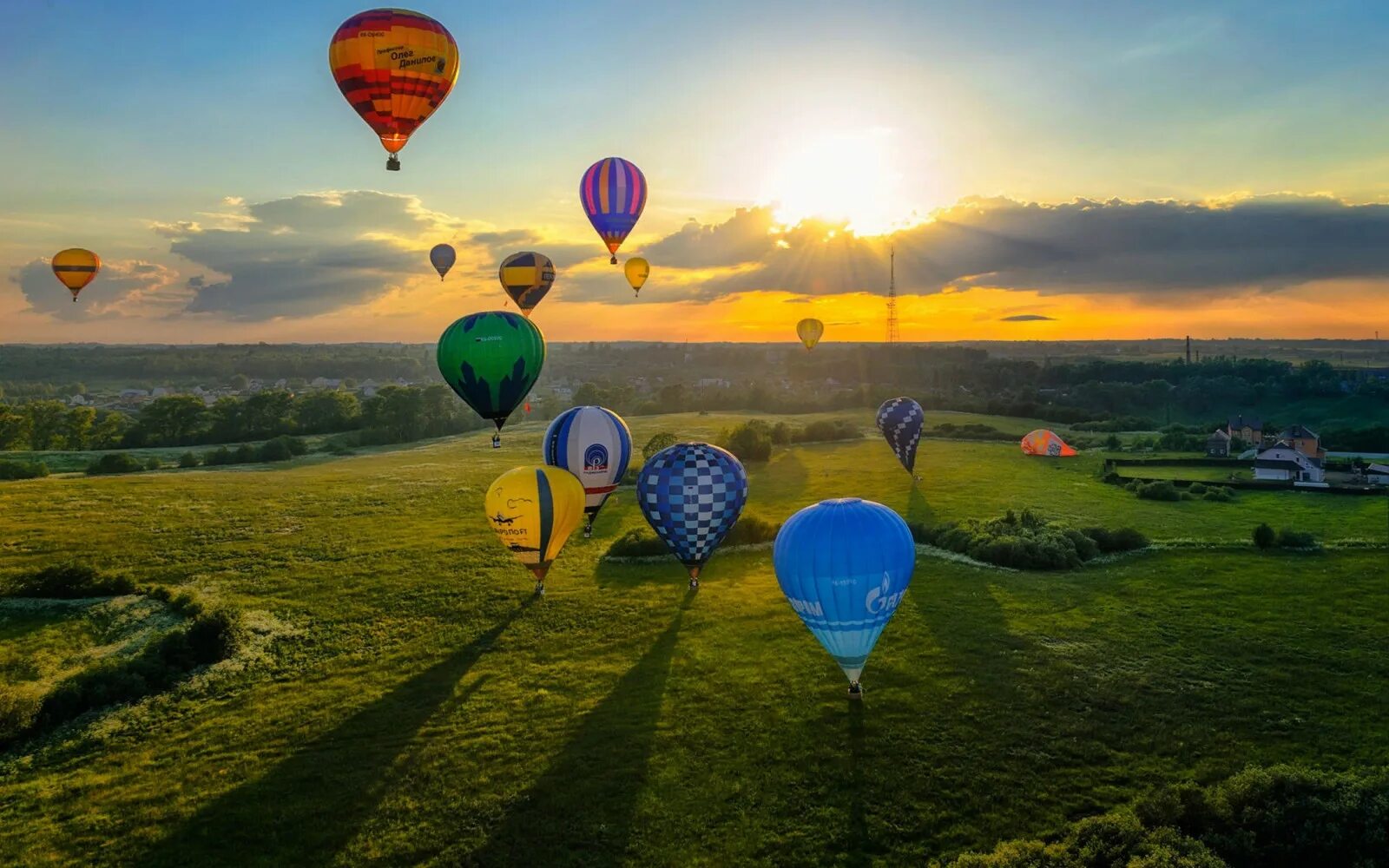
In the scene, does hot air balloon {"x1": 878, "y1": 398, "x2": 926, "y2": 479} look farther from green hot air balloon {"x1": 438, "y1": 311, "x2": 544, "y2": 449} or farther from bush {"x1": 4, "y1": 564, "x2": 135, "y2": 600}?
bush {"x1": 4, "y1": 564, "x2": 135, "y2": 600}

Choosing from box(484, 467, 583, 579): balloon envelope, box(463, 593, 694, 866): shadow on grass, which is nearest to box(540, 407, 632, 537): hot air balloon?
box(484, 467, 583, 579): balloon envelope

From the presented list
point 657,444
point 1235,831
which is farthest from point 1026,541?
point 657,444

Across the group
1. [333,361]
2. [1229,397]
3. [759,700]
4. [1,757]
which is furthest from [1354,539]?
[333,361]

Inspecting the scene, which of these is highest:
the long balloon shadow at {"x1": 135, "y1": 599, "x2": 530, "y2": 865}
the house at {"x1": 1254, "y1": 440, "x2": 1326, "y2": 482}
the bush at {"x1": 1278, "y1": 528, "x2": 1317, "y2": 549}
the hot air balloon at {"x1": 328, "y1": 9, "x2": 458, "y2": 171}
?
the hot air balloon at {"x1": 328, "y1": 9, "x2": 458, "y2": 171}

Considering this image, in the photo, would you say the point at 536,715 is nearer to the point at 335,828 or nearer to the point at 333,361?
the point at 335,828

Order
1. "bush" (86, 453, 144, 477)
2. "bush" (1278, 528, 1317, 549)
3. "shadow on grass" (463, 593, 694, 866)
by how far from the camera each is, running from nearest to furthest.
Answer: "shadow on grass" (463, 593, 694, 866) < "bush" (1278, 528, 1317, 549) < "bush" (86, 453, 144, 477)

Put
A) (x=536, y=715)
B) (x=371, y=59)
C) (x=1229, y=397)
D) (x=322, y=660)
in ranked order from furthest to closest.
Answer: (x=1229, y=397), (x=371, y=59), (x=322, y=660), (x=536, y=715)
